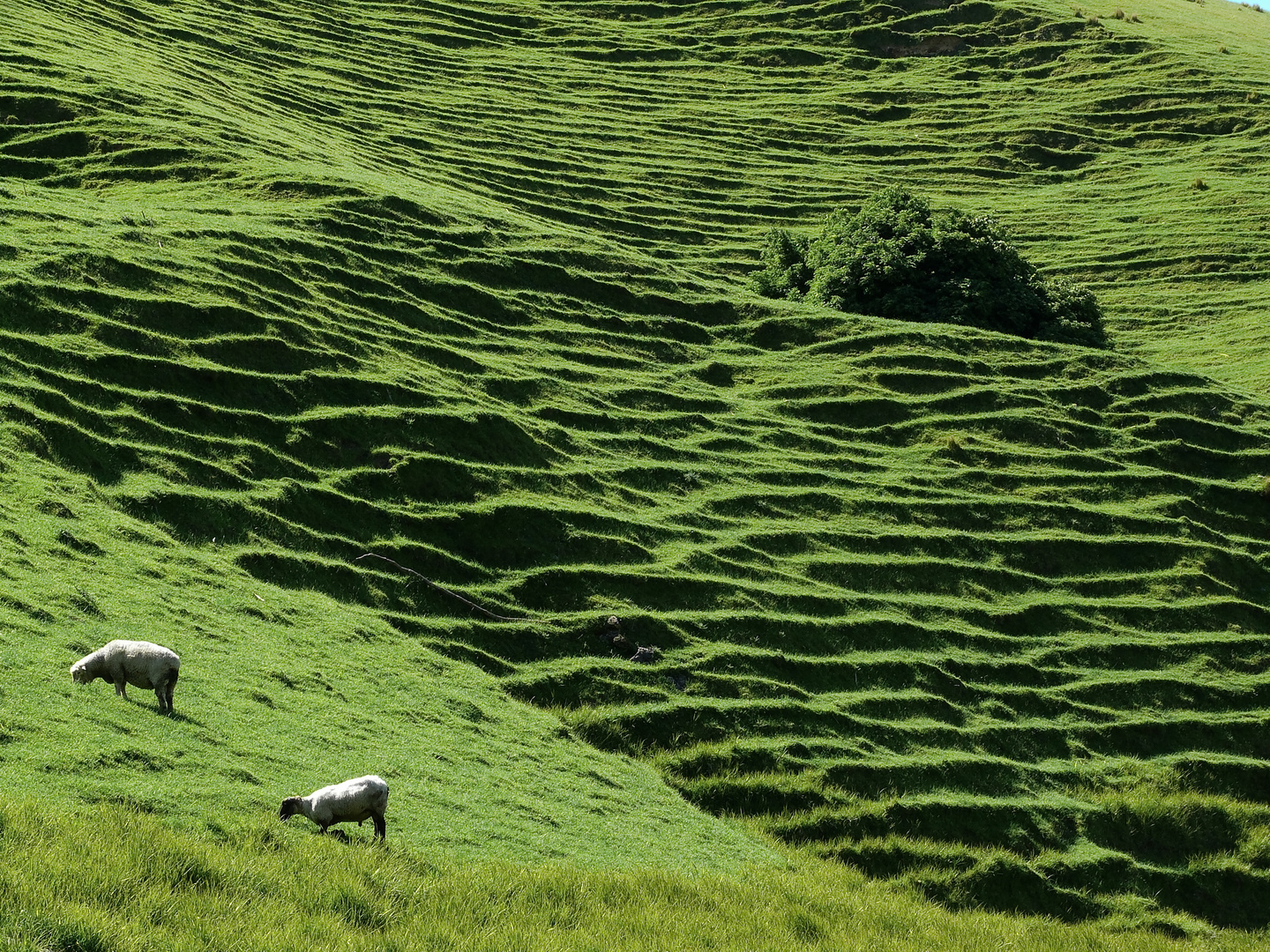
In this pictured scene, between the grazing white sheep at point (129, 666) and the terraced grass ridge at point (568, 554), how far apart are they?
0.24 metres

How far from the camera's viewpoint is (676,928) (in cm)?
1084

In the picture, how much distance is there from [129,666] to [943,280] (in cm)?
2831

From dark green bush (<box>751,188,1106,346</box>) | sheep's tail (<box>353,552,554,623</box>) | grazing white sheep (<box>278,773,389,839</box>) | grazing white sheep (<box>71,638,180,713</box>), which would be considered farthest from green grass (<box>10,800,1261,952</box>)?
dark green bush (<box>751,188,1106,346</box>)

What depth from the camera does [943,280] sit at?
35.4 meters

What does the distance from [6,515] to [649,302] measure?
19.7 meters

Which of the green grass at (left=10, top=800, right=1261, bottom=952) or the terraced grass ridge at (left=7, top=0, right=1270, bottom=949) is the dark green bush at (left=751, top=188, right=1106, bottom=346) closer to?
the terraced grass ridge at (left=7, top=0, right=1270, bottom=949)

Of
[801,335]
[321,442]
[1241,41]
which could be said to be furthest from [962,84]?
[321,442]

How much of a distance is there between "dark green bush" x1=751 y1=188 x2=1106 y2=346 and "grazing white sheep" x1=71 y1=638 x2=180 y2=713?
26.4 metres

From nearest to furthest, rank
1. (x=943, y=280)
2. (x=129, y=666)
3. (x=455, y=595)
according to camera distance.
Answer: (x=129, y=666), (x=455, y=595), (x=943, y=280)

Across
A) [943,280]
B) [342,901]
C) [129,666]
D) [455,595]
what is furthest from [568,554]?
[943,280]

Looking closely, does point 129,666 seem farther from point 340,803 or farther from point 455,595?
point 455,595

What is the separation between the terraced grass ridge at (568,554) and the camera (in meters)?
12.6

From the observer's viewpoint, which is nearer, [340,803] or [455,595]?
[340,803]

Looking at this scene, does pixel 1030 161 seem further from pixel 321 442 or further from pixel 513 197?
pixel 321 442
